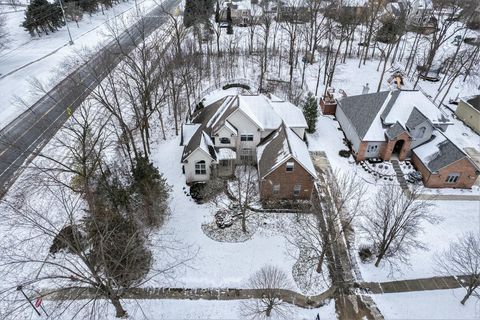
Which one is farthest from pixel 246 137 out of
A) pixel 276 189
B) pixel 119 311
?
pixel 119 311

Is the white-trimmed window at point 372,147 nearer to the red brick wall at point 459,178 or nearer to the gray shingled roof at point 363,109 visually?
the gray shingled roof at point 363,109

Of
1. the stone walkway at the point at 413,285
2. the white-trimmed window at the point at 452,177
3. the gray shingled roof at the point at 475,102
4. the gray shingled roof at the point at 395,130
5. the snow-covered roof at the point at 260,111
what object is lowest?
the stone walkway at the point at 413,285

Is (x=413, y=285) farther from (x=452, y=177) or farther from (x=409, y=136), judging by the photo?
(x=409, y=136)

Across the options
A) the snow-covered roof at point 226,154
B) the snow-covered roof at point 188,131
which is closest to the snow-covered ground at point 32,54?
the snow-covered roof at point 188,131

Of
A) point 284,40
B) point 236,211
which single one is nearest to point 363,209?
point 236,211

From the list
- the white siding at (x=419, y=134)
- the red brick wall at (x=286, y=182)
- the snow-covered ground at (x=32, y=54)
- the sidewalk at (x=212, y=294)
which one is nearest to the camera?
the sidewalk at (x=212, y=294)

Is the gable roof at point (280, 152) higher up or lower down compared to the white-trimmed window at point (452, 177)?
higher up

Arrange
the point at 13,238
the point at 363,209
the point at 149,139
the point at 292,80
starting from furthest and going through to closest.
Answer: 1. the point at 292,80
2. the point at 149,139
3. the point at 363,209
4. the point at 13,238

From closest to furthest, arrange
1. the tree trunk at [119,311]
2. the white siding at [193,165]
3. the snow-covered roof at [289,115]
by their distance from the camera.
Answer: the tree trunk at [119,311], the white siding at [193,165], the snow-covered roof at [289,115]

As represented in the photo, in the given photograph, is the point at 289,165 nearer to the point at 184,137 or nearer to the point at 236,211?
the point at 236,211
